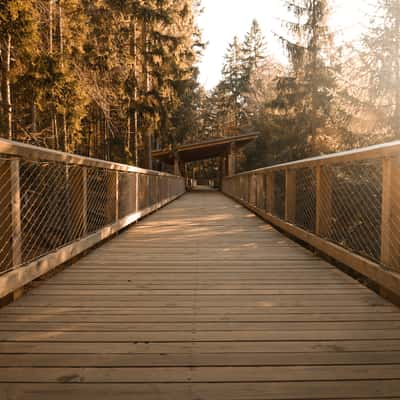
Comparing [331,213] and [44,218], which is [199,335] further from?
[44,218]

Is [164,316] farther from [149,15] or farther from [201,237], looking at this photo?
[149,15]

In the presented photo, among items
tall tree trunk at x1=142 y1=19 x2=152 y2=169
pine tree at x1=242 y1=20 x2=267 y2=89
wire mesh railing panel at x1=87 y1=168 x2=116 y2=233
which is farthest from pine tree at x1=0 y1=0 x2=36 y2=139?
pine tree at x1=242 y1=20 x2=267 y2=89

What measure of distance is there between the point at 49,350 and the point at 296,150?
1808 centimetres

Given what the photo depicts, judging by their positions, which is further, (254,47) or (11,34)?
(254,47)

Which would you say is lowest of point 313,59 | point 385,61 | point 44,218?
point 44,218

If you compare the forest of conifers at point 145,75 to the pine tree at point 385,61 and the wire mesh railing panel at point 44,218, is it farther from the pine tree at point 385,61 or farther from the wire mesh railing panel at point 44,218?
the wire mesh railing panel at point 44,218

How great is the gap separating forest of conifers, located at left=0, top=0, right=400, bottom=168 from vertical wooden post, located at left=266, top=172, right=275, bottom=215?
510 cm

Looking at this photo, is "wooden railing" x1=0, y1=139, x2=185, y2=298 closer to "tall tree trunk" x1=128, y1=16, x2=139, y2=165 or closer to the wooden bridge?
the wooden bridge

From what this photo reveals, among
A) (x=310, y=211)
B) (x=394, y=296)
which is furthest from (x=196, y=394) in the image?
(x=310, y=211)

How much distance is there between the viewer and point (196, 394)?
161cm

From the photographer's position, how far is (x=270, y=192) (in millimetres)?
7086

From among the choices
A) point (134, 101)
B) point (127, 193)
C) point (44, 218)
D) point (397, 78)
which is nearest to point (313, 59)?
point (397, 78)

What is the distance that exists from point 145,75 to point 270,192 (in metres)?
9.90

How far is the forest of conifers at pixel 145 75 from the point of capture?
28.0 ft
